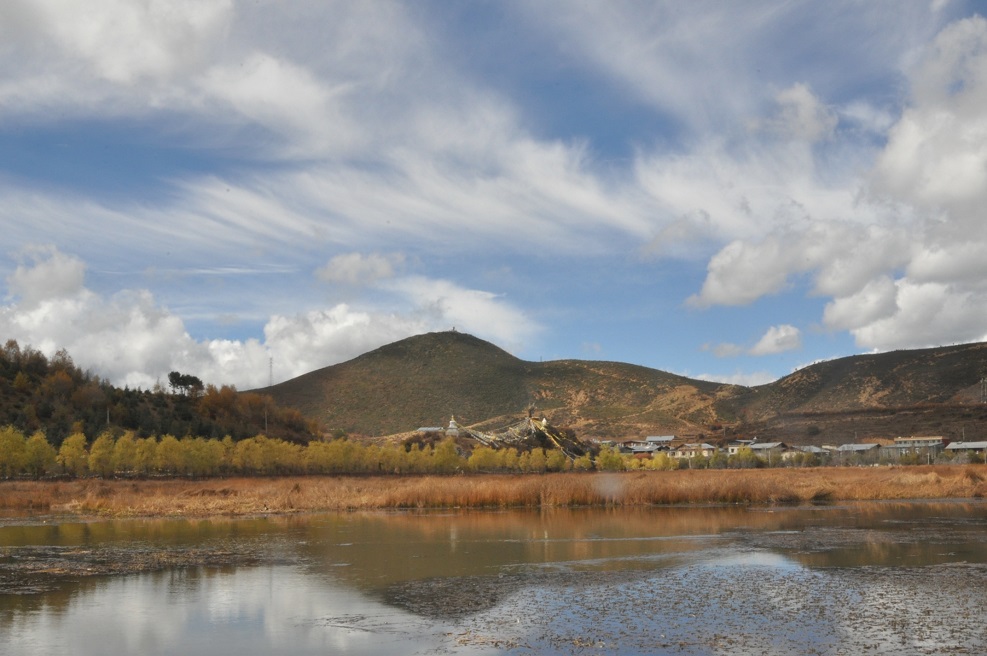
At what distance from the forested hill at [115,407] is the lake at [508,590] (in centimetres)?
6251

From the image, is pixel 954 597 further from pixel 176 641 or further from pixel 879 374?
pixel 879 374

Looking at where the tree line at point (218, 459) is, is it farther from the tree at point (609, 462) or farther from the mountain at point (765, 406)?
the mountain at point (765, 406)

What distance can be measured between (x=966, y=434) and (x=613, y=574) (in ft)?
400

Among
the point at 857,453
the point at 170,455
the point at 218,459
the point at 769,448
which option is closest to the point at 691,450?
the point at 769,448

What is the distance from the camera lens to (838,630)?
14.8 m

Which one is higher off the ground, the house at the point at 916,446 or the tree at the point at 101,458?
the tree at the point at 101,458

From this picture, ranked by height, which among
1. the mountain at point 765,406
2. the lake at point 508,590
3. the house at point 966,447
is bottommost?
the lake at point 508,590

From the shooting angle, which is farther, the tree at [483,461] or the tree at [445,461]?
the tree at [483,461]

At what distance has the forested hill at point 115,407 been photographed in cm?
9081

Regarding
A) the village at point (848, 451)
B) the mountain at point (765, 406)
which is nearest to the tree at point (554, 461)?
the village at point (848, 451)

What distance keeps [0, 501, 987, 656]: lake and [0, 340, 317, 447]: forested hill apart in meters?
62.5

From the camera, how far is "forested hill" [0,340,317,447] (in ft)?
298

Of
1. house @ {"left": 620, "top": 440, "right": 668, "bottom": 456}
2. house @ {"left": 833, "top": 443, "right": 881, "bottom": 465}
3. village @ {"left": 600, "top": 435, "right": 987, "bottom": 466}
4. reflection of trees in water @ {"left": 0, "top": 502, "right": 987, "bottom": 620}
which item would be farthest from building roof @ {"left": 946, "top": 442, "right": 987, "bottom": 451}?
reflection of trees in water @ {"left": 0, "top": 502, "right": 987, "bottom": 620}

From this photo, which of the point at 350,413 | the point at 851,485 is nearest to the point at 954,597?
the point at 851,485
